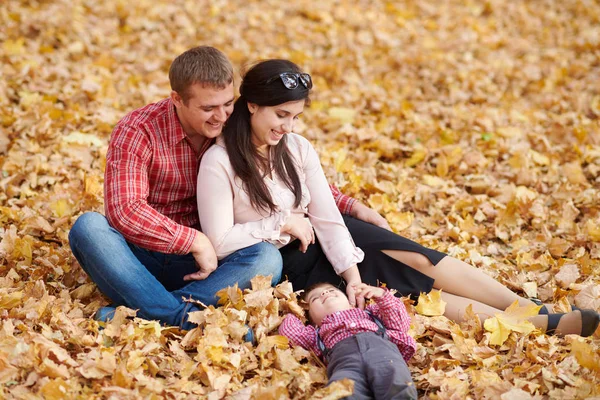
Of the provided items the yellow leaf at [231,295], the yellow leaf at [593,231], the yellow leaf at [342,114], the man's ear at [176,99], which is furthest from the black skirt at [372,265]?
the yellow leaf at [342,114]

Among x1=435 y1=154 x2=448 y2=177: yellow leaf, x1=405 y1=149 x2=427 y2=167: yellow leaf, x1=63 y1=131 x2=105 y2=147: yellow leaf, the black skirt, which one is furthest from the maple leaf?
x1=63 y1=131 x2=105 y2=147: yellow leaf

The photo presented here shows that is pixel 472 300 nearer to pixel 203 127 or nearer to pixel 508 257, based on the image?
pixel 508 257

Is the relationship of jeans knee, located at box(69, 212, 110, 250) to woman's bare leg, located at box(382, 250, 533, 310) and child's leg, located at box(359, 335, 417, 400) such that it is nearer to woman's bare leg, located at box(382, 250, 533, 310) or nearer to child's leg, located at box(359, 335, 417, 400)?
child's leg, located at box(359, 335, 417, 400)

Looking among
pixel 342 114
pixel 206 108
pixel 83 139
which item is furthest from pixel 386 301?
pixel 342 114

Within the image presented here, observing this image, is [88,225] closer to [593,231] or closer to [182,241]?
[182,241]

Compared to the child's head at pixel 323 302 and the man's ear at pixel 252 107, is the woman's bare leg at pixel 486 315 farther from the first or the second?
the man's ear at pixel 252 107

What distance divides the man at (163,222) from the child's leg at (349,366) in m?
0.53

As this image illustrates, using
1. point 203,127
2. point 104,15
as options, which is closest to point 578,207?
point 203,127

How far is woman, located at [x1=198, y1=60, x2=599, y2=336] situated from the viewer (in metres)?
2.90

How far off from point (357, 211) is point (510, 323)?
975 mm

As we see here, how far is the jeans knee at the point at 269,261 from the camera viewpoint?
2.92 meters

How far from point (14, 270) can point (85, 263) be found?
58cm

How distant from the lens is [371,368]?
8.16ft

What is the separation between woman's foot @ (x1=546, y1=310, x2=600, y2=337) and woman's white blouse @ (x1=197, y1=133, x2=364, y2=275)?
36.2 inches
